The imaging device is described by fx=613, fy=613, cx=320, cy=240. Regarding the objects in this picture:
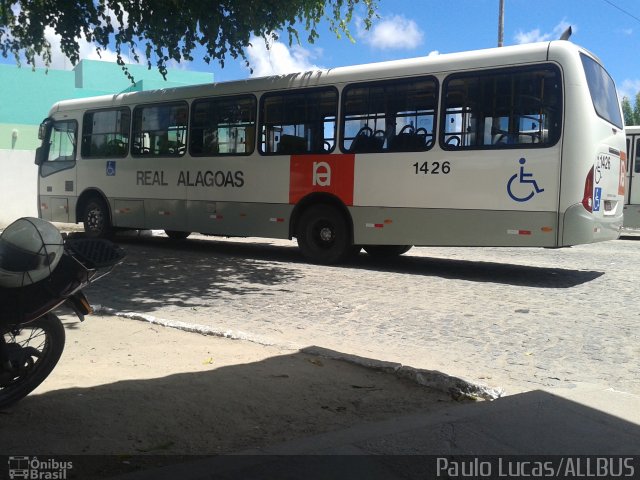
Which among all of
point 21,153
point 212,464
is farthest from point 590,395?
point 21,153

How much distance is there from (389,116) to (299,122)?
1.85 meters

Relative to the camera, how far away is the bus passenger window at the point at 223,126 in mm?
11844

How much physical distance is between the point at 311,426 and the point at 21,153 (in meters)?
17.8

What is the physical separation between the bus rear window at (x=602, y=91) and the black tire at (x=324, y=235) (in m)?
4.42

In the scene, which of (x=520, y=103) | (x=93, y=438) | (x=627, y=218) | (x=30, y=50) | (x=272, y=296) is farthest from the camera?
(x=627, y=218)

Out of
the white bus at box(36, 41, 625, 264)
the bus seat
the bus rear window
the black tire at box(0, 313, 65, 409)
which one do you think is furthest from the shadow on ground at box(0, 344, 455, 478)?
the bus seat

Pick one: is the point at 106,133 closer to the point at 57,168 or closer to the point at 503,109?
the point at 57,168

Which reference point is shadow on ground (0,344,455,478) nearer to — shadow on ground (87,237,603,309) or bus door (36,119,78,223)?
shadow on ground (87,237,603,309)

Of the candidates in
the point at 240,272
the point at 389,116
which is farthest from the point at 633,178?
the point at 240,272

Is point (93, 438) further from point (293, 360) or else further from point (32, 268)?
point (293, 360)

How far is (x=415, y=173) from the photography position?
9.95 meters

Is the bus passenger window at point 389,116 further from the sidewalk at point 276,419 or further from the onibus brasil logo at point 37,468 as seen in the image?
the onibus brasil logo at point 37,468

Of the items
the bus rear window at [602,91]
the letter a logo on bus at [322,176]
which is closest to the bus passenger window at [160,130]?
the letter a logo on bus at [322,176]

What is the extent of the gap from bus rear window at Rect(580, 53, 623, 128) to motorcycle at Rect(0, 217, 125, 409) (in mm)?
7577
